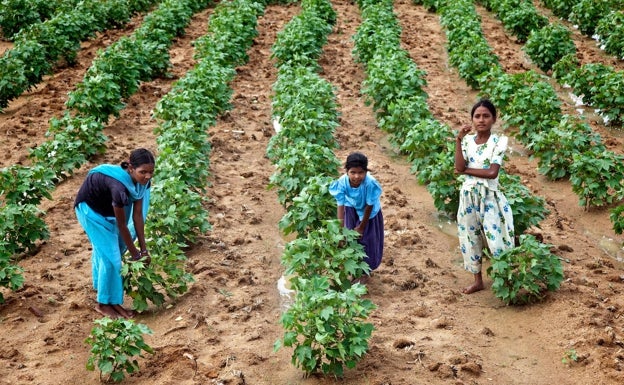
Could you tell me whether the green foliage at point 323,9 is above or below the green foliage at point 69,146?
below

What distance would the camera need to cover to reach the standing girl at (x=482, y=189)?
6043mm

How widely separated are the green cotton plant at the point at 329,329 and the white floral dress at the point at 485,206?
5.20 ft

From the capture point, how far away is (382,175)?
31.4ft

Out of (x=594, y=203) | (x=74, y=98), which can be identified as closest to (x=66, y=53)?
(x=74, y=98)

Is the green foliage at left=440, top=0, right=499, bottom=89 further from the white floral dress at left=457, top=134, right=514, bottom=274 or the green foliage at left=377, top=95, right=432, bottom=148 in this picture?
the white floral dress at left=457, top=134, right=514, bottom=274

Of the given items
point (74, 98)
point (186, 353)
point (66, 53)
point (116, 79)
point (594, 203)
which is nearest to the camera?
point (186, 353)

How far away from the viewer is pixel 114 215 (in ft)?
19.6

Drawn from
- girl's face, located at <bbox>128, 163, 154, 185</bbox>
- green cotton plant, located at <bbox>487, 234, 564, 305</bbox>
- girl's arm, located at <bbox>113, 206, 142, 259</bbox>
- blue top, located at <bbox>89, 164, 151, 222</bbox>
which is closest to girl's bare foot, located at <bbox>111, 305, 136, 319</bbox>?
girl's arm, located at <bbox>113, 206, 142, 259</bbox>

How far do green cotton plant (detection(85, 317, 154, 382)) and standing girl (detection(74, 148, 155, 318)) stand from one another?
2.83ft

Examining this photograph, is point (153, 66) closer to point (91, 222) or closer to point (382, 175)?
point (382, 175)

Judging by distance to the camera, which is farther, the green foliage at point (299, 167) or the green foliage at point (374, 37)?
the green foliage at point (374, 37)

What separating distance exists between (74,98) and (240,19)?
5.67m

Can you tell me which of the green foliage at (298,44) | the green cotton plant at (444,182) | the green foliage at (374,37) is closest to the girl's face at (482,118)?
the green cotton plant at (444,182)

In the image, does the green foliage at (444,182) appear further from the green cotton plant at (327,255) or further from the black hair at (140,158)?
the black hair at (140,158)
